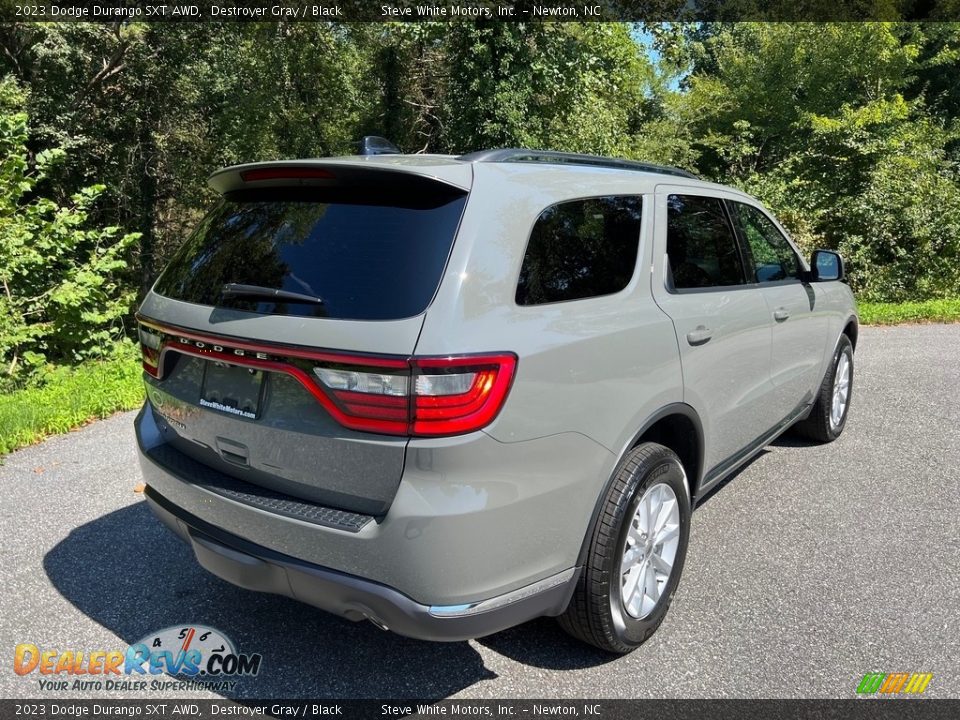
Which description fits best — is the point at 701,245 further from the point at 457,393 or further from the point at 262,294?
the point at 262,294

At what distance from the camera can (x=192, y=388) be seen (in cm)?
260

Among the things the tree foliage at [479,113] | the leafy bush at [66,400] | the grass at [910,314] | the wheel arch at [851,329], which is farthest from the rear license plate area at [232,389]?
the grass at [910,314]

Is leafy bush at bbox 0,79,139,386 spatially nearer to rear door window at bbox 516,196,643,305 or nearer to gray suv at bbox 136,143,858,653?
gray suv at bbox 136,143,858,653

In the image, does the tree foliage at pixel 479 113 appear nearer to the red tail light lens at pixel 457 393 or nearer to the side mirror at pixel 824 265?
the side mirror at pixel 824 265

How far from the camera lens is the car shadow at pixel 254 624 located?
8.57 ft

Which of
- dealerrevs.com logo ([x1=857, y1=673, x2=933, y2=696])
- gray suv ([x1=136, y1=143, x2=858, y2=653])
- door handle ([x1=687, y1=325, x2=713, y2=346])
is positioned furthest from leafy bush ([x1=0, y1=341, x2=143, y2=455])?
dealerrevs.com logo ([x1=857, y1=673, x2=933, y2=696])

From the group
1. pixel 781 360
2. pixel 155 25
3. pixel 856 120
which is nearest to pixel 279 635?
pixel 781 360

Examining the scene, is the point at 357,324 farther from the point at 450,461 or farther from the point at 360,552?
the point at 360,552

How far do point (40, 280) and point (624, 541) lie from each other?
8.07 m

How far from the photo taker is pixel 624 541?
258 centimetres

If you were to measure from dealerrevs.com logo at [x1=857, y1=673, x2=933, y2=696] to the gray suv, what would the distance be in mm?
745

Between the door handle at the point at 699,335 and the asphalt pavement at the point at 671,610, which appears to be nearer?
the asphalt pavement at the point at 671,610

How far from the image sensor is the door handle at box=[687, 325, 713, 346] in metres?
3.00

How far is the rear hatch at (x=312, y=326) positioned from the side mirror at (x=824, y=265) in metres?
2.96
